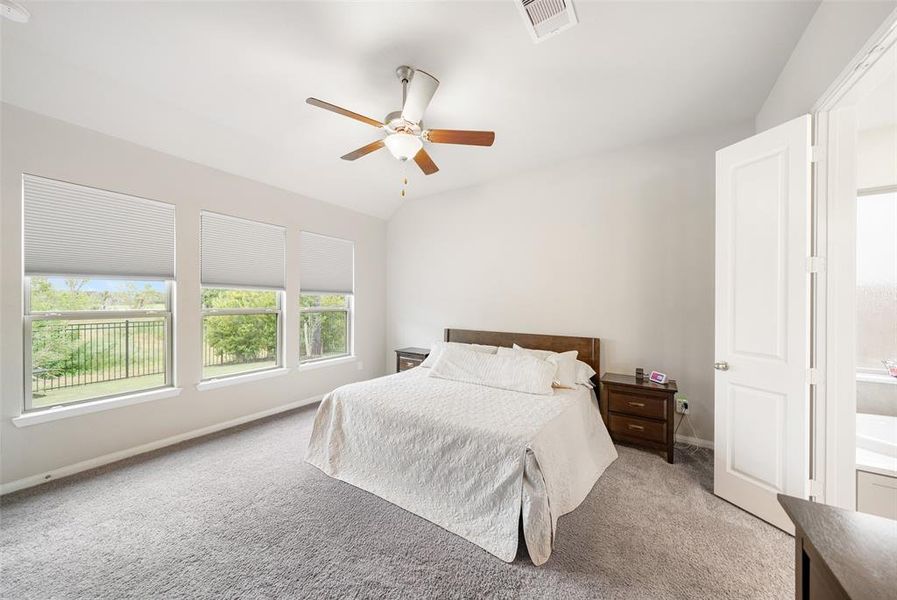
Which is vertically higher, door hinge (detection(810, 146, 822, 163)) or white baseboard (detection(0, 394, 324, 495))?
door hinge (detection(810, 146, 822, 163))

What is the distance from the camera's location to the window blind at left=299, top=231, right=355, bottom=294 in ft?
13.6

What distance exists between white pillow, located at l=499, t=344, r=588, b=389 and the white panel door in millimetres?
1041

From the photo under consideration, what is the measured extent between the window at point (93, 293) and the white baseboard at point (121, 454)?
0.49 m

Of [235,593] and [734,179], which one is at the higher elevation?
[734,179]

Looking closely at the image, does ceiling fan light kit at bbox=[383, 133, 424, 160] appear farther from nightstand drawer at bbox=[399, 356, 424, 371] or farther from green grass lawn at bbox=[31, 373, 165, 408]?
green grass lawn at bbox=[31, 373, 165, 408]

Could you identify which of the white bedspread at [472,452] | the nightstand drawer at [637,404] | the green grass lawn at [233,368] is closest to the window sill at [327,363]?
the green grass lawn at [233,368]

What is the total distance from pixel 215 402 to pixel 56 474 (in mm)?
1081

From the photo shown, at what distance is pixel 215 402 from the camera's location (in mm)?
3334

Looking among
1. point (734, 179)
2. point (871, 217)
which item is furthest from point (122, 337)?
point (871, 217)

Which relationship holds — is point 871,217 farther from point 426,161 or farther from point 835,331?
point 426,161

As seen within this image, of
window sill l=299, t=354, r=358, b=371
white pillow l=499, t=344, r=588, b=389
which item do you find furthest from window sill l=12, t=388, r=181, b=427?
white pillow l=499, t=344, r=588, b=389

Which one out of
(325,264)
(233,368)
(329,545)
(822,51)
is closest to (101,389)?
(233,368)

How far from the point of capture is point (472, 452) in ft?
6.52

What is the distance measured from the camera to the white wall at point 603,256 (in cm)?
302
